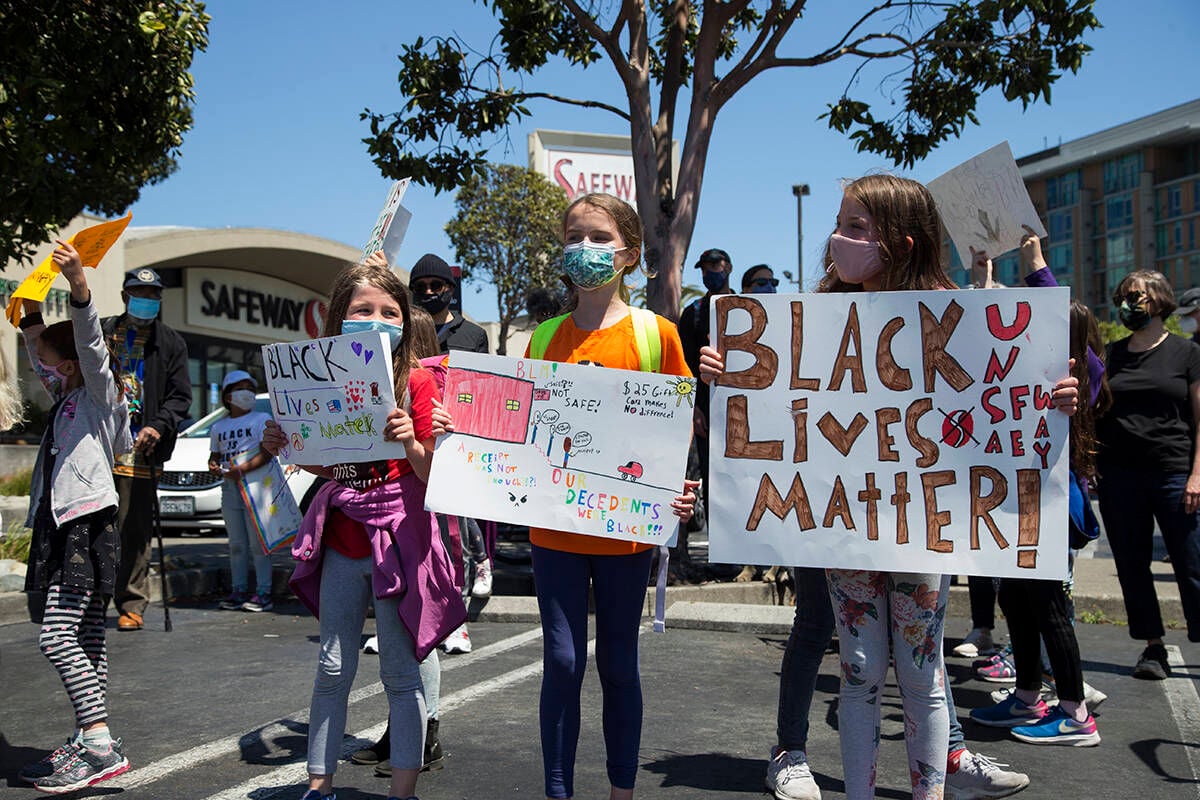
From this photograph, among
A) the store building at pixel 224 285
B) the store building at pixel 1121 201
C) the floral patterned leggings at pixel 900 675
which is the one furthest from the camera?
the store building at pixel 1121 201

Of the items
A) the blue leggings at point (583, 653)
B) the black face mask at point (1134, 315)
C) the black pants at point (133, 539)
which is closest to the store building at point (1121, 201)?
the black face mask at point (1134, 315)

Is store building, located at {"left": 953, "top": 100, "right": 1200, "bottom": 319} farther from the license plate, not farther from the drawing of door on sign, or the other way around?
the drawing of door on sign

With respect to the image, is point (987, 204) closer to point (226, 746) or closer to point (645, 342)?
point (645, 342)

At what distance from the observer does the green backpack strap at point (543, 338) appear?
388 centimetres

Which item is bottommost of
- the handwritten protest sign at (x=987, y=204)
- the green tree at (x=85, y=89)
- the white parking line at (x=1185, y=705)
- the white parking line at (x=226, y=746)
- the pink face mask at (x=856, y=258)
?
the white parking line at (x=1185, y=705)

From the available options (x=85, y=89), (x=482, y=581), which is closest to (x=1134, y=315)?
(x=482, y=581)

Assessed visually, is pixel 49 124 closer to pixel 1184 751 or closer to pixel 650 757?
pixel 650 757

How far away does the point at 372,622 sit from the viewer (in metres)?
7.86

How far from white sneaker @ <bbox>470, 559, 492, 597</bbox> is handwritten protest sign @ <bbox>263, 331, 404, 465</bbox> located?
399 cm

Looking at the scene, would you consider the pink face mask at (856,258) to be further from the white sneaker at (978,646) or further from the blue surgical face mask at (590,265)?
the white sneaker at (978,646)

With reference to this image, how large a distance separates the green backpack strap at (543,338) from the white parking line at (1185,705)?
111 inches

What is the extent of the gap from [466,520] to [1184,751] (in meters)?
4.31

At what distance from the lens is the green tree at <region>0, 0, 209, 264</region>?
10016mm

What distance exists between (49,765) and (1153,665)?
5434mm
